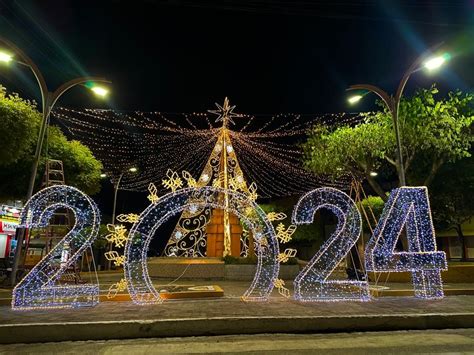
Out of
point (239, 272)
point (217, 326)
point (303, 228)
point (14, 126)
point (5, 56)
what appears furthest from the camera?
point (303, 228)

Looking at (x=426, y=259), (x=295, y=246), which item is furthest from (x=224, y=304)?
(x=295, y=246)

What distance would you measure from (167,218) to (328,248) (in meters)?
4.39

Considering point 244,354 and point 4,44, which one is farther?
point 4,44

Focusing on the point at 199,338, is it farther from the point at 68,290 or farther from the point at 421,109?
the point at 421,109

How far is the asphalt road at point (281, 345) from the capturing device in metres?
5.95

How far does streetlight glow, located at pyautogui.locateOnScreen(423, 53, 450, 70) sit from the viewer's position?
10.5 m

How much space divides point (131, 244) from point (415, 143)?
38.0 ft

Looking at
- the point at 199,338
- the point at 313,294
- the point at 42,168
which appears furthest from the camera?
the point at 42,168

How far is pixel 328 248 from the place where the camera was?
9.77 meters

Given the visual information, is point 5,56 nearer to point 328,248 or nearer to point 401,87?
point 328,248

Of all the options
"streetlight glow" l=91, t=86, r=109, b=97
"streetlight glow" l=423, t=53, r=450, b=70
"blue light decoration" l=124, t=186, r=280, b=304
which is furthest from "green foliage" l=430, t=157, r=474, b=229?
"streetlight glow" l=91, t=86, r=109, b=97

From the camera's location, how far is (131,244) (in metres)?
8.97

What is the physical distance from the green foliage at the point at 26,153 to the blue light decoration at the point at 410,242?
12.1 metres

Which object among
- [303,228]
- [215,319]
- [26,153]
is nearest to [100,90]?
[26,153]
